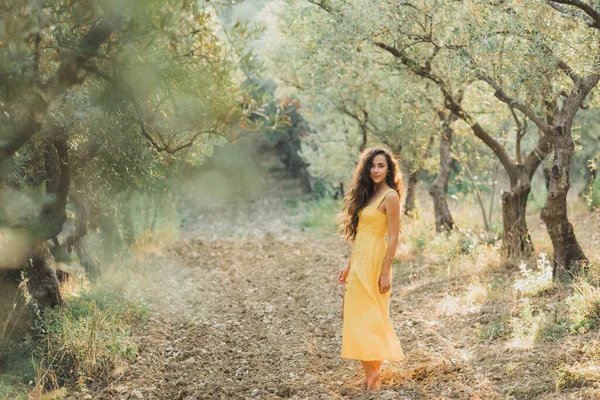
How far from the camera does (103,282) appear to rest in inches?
394

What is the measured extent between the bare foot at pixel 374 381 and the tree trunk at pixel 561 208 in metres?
4.04

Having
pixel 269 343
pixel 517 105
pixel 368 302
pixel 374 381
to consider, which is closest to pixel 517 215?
pixel 517 105

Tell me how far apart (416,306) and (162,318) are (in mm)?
4055

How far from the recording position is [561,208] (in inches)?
330

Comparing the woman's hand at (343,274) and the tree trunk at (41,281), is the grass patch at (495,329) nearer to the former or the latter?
the woman's hand at (343,274)

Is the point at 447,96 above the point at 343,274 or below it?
above

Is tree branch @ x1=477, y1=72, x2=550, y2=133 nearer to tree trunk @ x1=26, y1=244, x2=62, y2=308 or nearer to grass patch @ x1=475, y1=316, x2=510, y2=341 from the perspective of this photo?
grass patch @ x1=475, y1=316, x2=510, y2=341

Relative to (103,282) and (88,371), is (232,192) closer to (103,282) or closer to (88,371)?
(103,282)

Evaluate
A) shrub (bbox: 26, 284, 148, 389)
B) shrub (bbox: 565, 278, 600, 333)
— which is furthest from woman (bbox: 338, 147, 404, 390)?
shrub (bbox: 26, 284, 148, 389)

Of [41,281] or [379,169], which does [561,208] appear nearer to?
[379,169]

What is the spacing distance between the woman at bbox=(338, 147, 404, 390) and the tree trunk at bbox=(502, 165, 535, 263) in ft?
17.0

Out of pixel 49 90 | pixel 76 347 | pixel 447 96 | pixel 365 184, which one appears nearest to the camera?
pixel 49 90

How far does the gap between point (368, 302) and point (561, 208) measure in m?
4.07

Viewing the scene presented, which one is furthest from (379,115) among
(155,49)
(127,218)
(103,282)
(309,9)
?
(155,49)
